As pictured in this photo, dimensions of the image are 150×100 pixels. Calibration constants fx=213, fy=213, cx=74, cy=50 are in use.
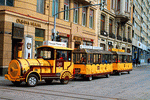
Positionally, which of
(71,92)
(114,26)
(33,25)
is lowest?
(71,92)

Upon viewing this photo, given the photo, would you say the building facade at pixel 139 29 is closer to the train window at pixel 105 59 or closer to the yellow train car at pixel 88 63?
the train window at pixel 105 59

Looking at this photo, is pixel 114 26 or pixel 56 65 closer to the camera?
pixel 56 65

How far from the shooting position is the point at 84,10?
1266 inches

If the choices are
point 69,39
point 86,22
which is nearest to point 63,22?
point 69,39

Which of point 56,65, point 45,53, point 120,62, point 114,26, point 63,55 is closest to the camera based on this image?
point 56,65

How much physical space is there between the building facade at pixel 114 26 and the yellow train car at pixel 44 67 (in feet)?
72.5

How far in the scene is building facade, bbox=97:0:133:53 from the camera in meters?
37.9

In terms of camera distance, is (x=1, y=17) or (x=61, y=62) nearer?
(x=61, y=62)

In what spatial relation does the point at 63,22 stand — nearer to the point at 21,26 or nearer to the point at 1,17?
the point at 21,26

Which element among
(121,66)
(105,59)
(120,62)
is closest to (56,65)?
(105,59)

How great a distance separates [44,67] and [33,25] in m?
9.63

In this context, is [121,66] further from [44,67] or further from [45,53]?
[44,67]

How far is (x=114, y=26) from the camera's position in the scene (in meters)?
43.2

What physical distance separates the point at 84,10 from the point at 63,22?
675cm
